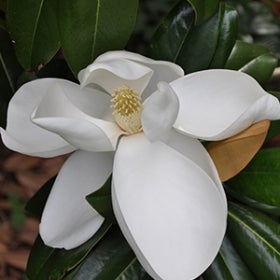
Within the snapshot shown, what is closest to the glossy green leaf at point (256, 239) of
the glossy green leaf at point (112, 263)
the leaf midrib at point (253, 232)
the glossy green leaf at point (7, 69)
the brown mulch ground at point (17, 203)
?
the leaf midrib at point (253, 232)

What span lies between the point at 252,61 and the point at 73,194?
32 cm

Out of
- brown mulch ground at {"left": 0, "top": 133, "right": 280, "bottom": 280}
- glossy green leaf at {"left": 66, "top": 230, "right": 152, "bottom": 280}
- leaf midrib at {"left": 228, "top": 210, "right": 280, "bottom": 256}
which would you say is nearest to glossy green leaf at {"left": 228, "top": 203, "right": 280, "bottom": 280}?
leaf midrib at {"left": 228, "top": 210, "right": 280, "bottom": 256}

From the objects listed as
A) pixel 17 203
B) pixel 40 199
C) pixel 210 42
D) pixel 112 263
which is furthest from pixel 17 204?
pixel 210 42

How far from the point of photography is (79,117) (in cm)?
83

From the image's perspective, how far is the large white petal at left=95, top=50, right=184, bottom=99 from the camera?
780 mm

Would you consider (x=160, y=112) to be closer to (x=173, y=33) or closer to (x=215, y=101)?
(x=215, y=101)

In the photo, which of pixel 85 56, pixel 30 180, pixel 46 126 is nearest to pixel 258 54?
pixel 85 56

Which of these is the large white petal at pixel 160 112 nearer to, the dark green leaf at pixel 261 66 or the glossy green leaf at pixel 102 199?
the glossy green leaf at pixel 102 199

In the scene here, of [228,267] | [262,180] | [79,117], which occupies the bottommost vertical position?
[228,267]

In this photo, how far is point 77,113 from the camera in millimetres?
830

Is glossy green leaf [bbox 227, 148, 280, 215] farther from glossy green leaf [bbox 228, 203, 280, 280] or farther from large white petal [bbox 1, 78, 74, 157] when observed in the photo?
large white petal [bbox 1, 78, 74, 157]

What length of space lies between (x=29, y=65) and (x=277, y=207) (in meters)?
0.37

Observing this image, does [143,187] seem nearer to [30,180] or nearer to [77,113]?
[77,113]

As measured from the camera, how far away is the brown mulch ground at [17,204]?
6.75ft
